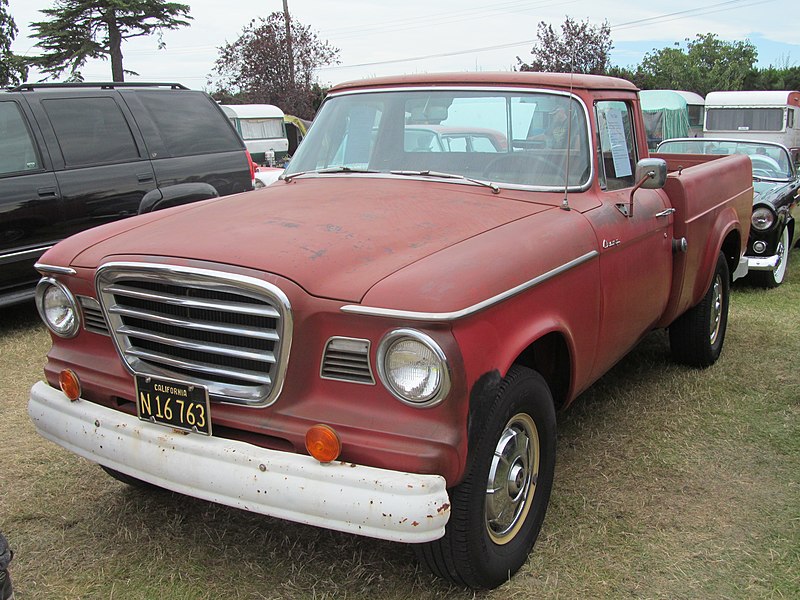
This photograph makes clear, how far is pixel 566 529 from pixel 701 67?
4740 centimetres

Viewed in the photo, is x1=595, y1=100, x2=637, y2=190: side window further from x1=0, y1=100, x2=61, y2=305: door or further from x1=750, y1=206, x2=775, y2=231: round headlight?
x1=0, y1=100, x2=61, y2=305: door

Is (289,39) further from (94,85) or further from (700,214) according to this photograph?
(700,214)

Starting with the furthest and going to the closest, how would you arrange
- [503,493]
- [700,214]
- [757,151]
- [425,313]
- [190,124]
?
[757,151], [190,124], [700,214], [503,493], [425,313]

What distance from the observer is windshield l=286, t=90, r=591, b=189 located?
11.8 ft

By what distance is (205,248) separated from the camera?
2680 millimetres

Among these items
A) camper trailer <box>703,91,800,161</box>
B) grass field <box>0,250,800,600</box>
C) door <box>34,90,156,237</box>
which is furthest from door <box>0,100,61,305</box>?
camper trailer <box>703,91,800,161</box>

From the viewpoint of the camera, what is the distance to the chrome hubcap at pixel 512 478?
2.72m

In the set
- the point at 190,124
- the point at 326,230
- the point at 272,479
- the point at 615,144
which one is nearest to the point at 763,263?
the point at 615,144

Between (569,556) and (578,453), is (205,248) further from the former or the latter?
(578,453)

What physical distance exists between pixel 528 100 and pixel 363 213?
117 cm

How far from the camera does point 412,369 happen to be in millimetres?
2357

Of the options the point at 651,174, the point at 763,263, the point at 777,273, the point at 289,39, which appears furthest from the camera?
the point at 289,39

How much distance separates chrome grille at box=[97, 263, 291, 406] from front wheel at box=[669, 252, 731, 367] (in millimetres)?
3401

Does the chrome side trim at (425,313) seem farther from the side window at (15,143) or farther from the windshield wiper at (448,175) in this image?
the side window at (15,143)
